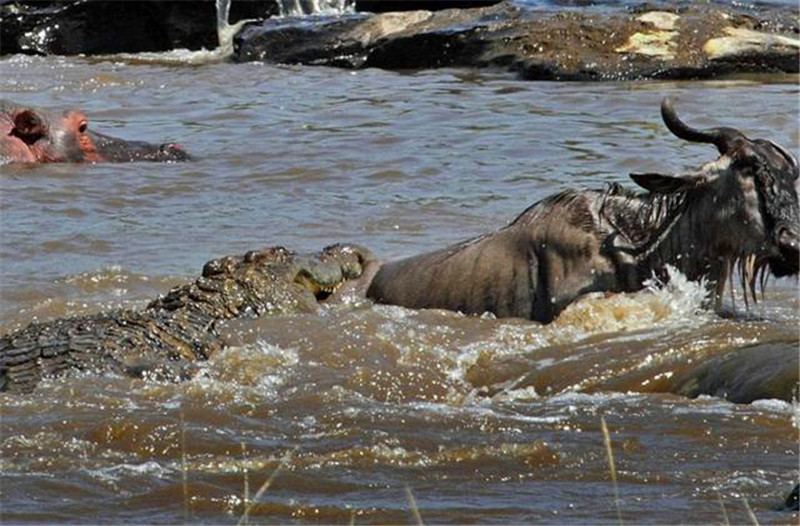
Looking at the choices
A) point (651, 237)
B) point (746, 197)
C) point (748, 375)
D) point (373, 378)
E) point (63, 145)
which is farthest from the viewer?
point (63, 145)

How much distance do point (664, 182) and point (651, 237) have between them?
0.79 feet

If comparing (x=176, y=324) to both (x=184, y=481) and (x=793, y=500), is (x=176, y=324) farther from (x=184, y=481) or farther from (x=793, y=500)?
(x=793, y=500)

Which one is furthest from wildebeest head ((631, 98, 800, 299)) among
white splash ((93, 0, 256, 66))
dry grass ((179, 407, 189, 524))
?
white splash ((93, 0, 256, 66))

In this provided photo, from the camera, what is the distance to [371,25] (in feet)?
62.4

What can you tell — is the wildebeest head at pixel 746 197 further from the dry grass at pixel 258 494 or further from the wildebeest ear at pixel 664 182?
the dry grass at pixel 258 494

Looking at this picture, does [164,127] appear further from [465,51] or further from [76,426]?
[76,426]

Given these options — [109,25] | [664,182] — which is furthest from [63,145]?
[109,25]

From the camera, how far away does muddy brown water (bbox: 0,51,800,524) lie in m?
5.23

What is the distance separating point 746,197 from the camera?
7410 mm

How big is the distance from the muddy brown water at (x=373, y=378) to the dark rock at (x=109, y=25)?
325 inches

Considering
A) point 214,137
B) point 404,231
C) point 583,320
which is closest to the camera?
point 583,320

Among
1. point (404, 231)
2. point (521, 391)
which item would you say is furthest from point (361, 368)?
point (404, 231)

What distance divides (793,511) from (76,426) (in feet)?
7.75

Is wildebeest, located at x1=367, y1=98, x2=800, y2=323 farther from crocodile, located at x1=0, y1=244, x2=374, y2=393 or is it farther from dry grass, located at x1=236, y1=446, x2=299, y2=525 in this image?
dry grass, located at x1=236, y1=446, x2=299, y2=525
